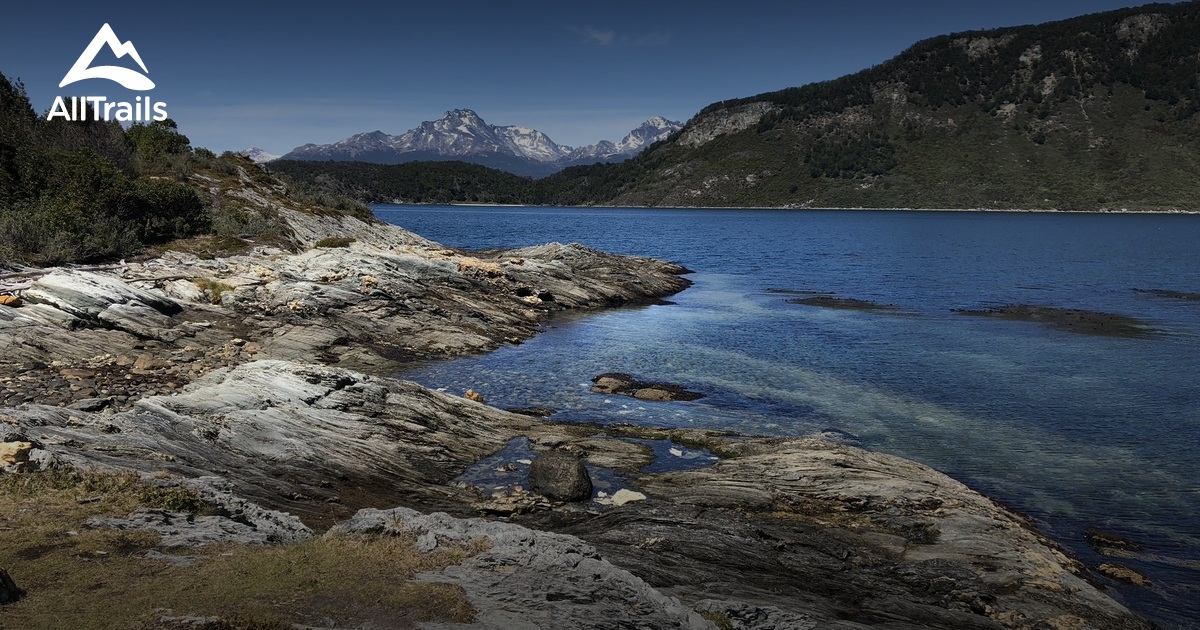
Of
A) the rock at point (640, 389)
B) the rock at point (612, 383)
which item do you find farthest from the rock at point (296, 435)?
the rock at point (640, 389)

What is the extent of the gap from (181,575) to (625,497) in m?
10.9

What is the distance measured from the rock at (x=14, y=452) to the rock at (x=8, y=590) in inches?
205

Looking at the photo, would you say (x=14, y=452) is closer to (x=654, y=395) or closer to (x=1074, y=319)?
(x=654, y=395)

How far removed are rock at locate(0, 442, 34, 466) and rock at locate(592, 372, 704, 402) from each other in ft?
66.7

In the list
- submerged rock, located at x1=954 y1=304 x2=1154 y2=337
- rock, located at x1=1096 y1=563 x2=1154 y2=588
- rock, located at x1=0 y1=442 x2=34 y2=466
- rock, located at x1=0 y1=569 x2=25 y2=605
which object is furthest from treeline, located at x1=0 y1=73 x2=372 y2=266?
submerged rock, located at x1=954 y1=304 x2=1154 y2=337

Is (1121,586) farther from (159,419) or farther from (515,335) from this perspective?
(515,335)

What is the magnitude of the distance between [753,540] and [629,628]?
616 cm

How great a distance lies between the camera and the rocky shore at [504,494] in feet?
39.7

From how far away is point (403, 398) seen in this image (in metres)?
22.6

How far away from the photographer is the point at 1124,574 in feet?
51.0

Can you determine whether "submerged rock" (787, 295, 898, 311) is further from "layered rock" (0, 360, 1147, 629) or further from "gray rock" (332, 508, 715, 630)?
"gray rock" (332, 508, 715, 630)

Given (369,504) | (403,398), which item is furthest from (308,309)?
(369,504)

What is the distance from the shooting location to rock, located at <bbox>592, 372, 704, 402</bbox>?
2956 centimetres

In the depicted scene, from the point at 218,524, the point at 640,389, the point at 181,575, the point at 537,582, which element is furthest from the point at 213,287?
the point at 537,582
